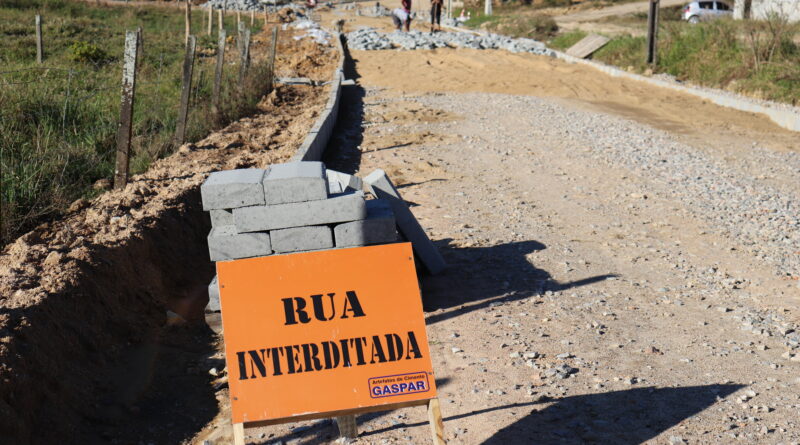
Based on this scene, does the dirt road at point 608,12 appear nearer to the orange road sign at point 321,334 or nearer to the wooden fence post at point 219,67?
the wooden fence post at point 219,67

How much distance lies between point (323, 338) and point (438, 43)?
26740 mm

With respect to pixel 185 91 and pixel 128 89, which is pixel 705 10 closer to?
pixel 185 91

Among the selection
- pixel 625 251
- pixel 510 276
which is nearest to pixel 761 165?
pixel 625 251

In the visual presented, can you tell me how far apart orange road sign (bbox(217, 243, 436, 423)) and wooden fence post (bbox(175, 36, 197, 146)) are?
741 centimetres

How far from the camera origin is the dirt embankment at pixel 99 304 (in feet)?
15.3

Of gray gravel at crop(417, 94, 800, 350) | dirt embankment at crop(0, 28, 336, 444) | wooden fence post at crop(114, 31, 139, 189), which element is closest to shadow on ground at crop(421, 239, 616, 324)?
gray gravel at crop(417, 94, 800, 350)

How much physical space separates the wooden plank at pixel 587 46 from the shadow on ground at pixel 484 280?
19.9 meters

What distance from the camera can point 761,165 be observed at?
1180cm

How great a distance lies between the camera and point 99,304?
582 cm

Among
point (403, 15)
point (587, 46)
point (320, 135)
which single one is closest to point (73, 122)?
point (320, 135)

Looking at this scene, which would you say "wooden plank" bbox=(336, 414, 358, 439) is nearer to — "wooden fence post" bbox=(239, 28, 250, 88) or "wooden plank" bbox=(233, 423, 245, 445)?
"wooden plank" bbox=(233, 423, 245, 445)

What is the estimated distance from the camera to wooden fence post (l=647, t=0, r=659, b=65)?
71.2 feet

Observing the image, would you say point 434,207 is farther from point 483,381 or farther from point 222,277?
point 222,277

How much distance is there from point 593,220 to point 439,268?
2515 mm
